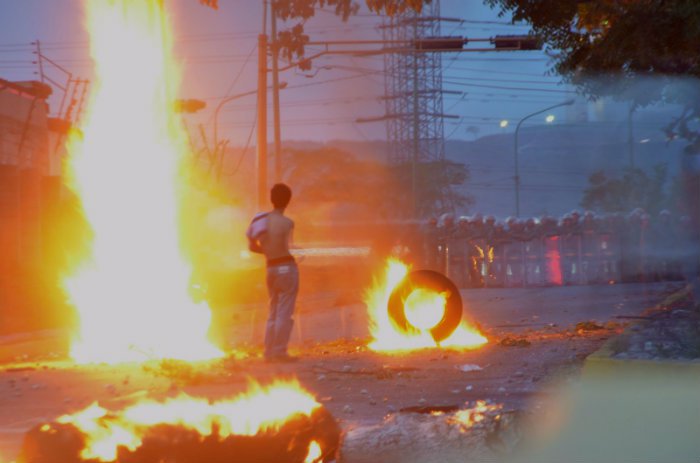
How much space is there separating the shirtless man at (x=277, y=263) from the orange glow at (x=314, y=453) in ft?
14.1

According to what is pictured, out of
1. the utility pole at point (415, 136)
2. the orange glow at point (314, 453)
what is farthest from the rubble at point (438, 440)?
the utility pole at point (415, 136)

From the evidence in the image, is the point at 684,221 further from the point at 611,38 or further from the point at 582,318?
the point at 611,38

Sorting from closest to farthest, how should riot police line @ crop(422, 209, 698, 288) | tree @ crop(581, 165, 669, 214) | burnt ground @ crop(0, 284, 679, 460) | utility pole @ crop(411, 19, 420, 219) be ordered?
1. burnt ground @ crop(0, 284, 679, 460)
2. riot police line @ crop(422, 209, 698, 288)
3. utility pole @ crop(411, 19, 420, 219)
4. tree @ crop(581, 165, 669, 214)

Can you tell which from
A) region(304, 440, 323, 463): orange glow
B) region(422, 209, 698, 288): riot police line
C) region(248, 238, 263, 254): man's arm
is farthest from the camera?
region(422, 209, 698, 288): riot police line

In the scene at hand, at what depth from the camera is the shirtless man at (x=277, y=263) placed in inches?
390

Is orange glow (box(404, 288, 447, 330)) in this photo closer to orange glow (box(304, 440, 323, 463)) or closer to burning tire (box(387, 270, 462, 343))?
burning tire (box(387, 270, 462, 343))

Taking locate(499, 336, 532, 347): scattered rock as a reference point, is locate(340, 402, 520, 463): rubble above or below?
above

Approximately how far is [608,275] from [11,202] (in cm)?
1535

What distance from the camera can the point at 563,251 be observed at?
25.1 metres

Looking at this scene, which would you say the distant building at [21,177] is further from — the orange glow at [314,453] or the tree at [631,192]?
the tree at [631,192]

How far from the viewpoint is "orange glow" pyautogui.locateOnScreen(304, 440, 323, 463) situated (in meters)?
5.46

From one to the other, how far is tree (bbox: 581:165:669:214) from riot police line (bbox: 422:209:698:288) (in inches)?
1010

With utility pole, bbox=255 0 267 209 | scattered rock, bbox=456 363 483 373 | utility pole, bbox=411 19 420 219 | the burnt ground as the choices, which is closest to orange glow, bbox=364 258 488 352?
the burnt ground

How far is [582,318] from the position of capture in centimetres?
1491
